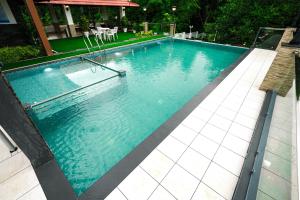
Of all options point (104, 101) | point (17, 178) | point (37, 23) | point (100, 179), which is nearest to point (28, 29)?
point (37, 23)

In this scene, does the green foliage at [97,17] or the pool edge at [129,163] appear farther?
the green foliage at [97,17]

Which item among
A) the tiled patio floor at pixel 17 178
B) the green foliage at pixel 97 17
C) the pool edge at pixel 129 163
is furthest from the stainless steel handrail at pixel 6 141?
the green foliage at pixel 97 17

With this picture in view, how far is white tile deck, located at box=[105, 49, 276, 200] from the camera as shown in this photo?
5.66ft

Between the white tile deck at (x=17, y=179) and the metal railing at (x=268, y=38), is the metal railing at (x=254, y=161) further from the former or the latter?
the metal railing at (x=268, y=38)

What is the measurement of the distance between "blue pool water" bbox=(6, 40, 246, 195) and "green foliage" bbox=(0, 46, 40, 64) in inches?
22.1

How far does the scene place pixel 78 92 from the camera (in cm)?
431

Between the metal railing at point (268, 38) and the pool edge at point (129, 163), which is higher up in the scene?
the metal railing at point (268, 38)

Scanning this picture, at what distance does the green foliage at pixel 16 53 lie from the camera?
531 cm

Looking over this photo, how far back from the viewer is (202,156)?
2096 millimetres

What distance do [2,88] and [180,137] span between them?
2.26 m

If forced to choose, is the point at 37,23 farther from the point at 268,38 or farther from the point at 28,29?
the point at 268,38

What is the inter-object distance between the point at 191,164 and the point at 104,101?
2778 mm

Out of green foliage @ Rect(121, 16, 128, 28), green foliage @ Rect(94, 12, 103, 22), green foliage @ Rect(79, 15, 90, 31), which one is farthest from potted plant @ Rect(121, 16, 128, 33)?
green foliage @ Rect(79, 15, 90, 31)

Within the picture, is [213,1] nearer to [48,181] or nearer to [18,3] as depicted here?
[18,3]
